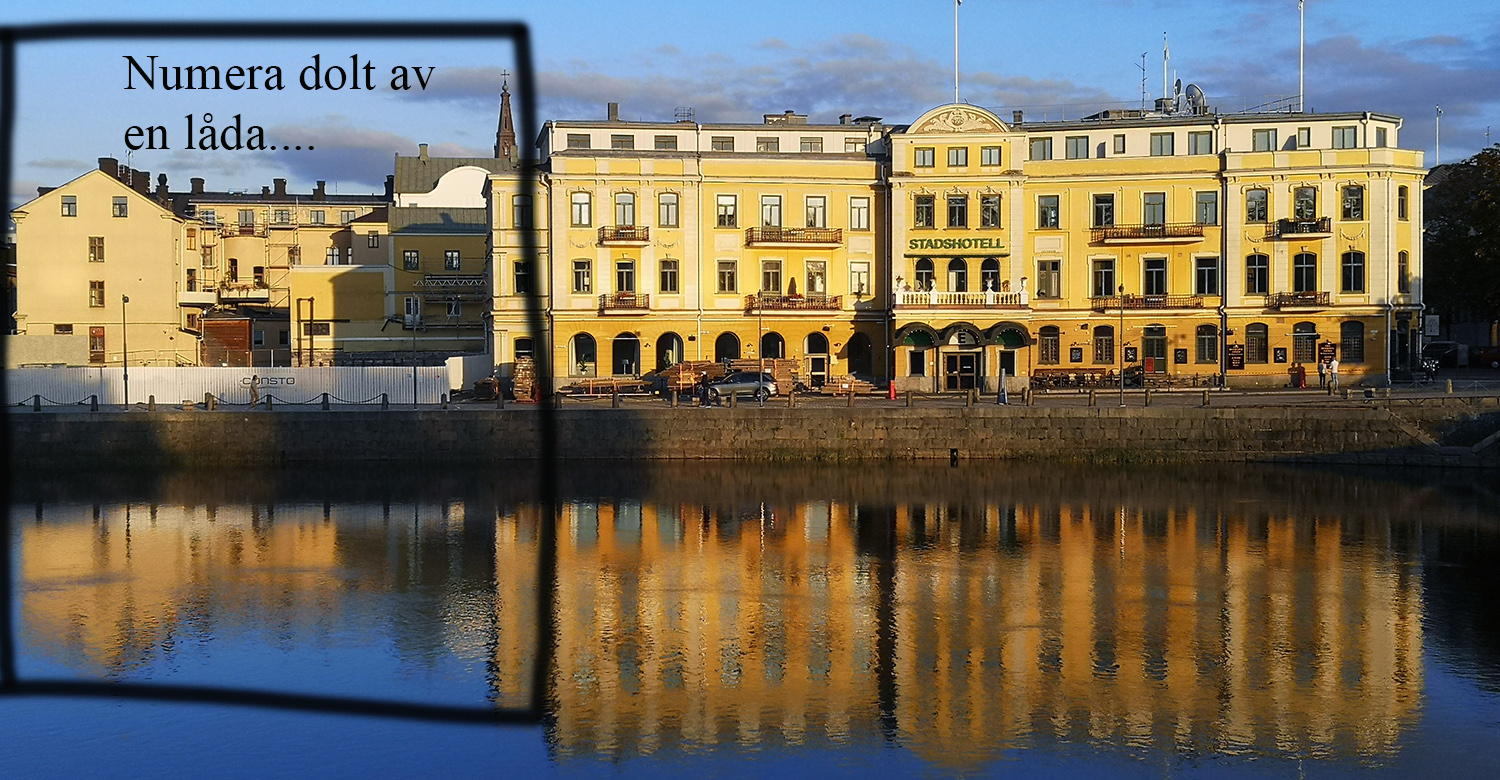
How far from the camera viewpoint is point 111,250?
8789 millimetres

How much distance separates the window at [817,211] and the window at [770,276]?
2582 mm

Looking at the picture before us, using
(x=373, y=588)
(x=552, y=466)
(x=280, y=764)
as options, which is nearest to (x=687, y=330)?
(x=373, y=588)

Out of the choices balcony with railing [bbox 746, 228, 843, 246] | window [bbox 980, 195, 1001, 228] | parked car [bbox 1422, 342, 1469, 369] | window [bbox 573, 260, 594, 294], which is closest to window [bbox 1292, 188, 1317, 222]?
window [bbox 980, 195, 1001, 228]

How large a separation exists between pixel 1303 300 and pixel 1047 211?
12884 millimetres

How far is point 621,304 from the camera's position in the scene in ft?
210

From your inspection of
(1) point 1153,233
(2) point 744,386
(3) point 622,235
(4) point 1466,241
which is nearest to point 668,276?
(3) point 622,235

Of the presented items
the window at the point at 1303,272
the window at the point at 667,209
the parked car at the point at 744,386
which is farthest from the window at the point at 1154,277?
the window at the point at 667,209

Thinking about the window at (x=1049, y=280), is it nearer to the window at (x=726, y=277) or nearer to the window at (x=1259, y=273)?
the window at (x=1259, y=273)

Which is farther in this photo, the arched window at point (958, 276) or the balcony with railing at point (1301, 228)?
the arched window at point (958, 276)

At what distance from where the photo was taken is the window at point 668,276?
6475cm

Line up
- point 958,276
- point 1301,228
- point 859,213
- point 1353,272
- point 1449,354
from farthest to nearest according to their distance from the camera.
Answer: point 1449,354 → point 859,213 → point 958,276 → point 1353,272 → point 1301,228

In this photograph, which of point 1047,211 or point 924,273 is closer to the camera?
point 1047,211

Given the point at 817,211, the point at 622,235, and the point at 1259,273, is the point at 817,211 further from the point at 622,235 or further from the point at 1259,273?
the point at 1259,273

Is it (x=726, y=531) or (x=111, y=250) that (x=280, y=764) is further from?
(x=726, y=531)
